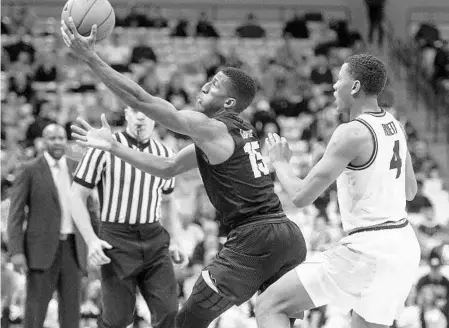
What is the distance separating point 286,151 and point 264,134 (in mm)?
8600

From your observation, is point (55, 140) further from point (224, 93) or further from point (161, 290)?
point (224, 93)

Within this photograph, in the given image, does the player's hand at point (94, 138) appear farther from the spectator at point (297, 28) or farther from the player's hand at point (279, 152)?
the spectator at point (297, 28)

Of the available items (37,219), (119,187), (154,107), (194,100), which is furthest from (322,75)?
(154,107)

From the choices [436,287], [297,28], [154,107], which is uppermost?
[297,28]

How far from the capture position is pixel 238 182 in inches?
214

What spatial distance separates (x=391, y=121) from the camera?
17.1 ft

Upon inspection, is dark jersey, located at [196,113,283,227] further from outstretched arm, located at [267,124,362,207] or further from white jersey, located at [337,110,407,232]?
white jersey, located at [337,110,407,232]

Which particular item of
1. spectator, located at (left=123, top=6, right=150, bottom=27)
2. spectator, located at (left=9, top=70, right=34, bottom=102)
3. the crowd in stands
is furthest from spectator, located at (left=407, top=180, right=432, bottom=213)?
spectator, located at (left=123, top=6, right=150, bottom=27)

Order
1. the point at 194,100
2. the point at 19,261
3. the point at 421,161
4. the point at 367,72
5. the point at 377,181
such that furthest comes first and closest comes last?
the point at 194,100, the point at 421,161, the point at 19,261, the point at 367,72, the point at 377,181

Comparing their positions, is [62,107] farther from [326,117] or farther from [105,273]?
[105,273]

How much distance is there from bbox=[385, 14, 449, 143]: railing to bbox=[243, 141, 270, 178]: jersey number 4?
1116cm

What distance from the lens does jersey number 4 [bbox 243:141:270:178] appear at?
5.50m

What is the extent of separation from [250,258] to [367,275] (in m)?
0.70

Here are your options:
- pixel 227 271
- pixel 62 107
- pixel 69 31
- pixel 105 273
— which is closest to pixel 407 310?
pixel 105 273
